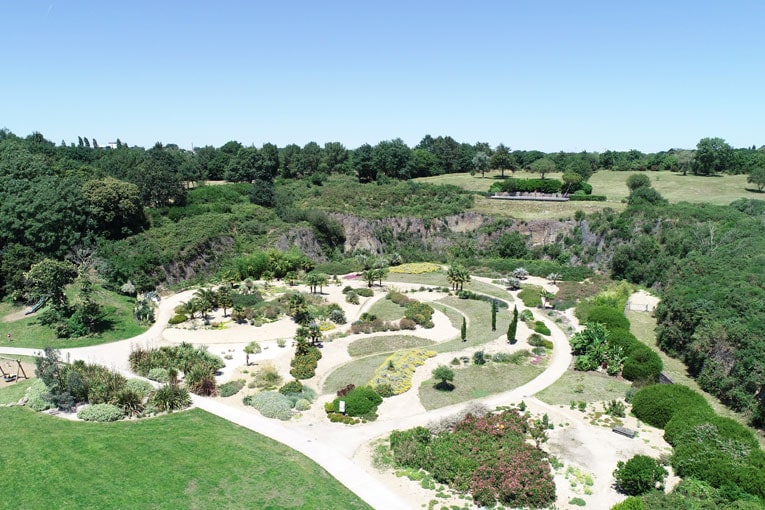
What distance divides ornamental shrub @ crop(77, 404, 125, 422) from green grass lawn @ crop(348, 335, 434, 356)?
1817cm

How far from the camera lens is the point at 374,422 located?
30.7 m

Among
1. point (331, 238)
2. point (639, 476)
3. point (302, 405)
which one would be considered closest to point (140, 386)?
point (302, 405)

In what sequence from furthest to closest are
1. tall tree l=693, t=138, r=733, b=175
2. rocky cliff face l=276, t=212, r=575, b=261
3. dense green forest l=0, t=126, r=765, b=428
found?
tall tree l=693, t=138, r=733, b=175 < rocky cliff face l=276, t=212, r=575, b=261 < dense green forest l=0, t=126, r=765, b=428

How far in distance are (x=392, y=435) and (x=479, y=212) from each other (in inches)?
2474

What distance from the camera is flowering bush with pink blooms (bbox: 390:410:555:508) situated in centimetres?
2330

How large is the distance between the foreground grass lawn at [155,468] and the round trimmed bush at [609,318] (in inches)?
1210

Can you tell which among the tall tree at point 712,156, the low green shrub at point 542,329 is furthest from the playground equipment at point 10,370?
the tall tree at point 712,156

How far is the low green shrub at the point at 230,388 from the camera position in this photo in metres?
34.2

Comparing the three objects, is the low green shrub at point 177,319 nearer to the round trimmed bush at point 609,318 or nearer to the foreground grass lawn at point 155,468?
the foreground grass lawn at point 155,468

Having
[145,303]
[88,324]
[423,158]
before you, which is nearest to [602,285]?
[145,303]

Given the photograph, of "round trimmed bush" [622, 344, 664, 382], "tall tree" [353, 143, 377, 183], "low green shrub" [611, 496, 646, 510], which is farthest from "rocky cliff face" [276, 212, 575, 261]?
"low green shrub" [611, 496, 646, 510]

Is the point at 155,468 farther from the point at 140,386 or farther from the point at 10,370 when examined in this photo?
the point at 10,370

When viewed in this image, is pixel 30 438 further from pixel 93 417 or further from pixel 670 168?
pixel 670 168

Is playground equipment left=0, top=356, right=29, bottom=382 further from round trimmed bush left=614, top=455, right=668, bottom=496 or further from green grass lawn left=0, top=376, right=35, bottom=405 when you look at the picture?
round trimmed bush left=614, top=455, right=668, bottom=496
